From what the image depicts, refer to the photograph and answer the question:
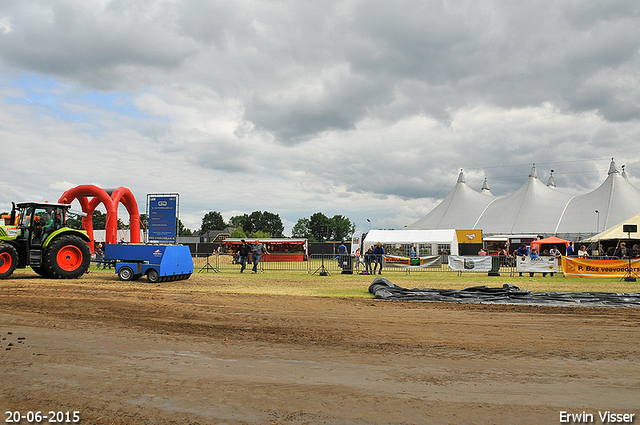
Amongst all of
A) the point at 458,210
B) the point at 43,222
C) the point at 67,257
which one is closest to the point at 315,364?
the point at 67,257

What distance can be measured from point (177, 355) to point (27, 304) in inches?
257

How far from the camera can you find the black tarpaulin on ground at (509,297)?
1166 centimetres

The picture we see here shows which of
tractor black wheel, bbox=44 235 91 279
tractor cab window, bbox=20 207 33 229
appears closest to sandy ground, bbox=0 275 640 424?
tractor black wheel, bbox=44 235 91 279

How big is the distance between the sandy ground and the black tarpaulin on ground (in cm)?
163

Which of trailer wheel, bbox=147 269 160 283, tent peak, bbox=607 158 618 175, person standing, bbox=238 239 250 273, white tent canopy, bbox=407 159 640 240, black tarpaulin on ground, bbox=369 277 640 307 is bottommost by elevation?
black tarpaulin on ground, bbox=369 277 640 307

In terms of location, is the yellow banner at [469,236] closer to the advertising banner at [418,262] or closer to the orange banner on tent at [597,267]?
the advertising banner at [418,262]

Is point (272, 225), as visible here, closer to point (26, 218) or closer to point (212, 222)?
point (212, 222)

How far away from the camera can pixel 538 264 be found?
22609 millimetres

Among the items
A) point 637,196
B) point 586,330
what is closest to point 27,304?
point 586,330

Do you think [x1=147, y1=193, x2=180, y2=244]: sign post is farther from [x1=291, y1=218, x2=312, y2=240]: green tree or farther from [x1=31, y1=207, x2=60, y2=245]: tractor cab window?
[x1=291, y1=218, x2=312, y2=240]: green tree

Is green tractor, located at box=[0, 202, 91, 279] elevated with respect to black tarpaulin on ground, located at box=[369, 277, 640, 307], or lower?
elevated

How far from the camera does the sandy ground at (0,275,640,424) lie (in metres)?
4.24

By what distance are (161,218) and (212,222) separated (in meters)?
141

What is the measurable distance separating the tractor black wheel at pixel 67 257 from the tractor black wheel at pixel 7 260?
1.07 m
